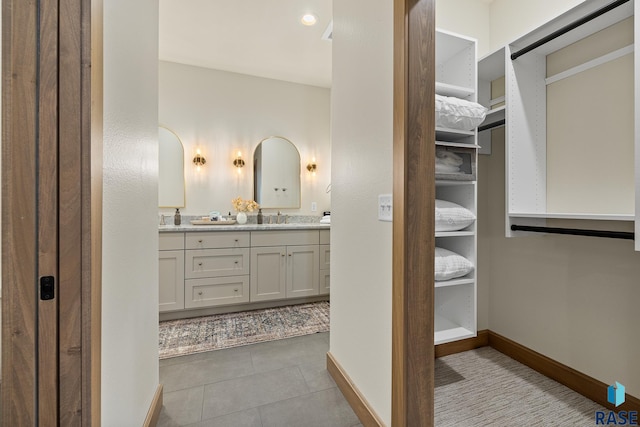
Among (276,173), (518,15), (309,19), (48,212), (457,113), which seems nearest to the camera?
(48,212)

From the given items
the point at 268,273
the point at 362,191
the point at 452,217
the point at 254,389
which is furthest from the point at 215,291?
the point at 452,217

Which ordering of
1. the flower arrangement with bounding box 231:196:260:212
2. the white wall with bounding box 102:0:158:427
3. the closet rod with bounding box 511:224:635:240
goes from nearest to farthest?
1. the white wall with bounding box 102:0:158:427
2. the closet rod with bounding box 511:224:635:240
3. the flower arrangement with bounding box 231:196:260:212

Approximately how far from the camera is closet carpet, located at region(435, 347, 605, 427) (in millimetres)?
1472

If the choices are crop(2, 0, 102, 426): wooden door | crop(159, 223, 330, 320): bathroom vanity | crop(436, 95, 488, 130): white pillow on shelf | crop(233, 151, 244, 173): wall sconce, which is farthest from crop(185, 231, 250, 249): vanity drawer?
crop(436, 95, 488, 130): white pillow on shelf

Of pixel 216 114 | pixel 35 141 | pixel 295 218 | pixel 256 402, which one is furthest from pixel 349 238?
pixel 216 114

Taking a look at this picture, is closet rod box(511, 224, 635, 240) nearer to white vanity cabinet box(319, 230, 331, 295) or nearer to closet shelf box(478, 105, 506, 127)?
closet shelf box(478, 105, 506, 127)

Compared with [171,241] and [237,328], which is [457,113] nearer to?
[237,328]

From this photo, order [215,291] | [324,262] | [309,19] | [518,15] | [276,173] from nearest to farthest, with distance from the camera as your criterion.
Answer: [518,15] < [309,19] < [215,291] < [324,262] < [276,173]

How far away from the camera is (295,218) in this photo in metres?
3.80

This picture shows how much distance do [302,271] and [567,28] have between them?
2.85 meters

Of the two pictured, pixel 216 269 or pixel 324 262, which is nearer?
pixel 216 269

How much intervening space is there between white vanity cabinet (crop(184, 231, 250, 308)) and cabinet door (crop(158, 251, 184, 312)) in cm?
5

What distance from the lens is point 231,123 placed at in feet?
11.5

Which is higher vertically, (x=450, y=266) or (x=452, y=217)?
(x=452, y=217)
